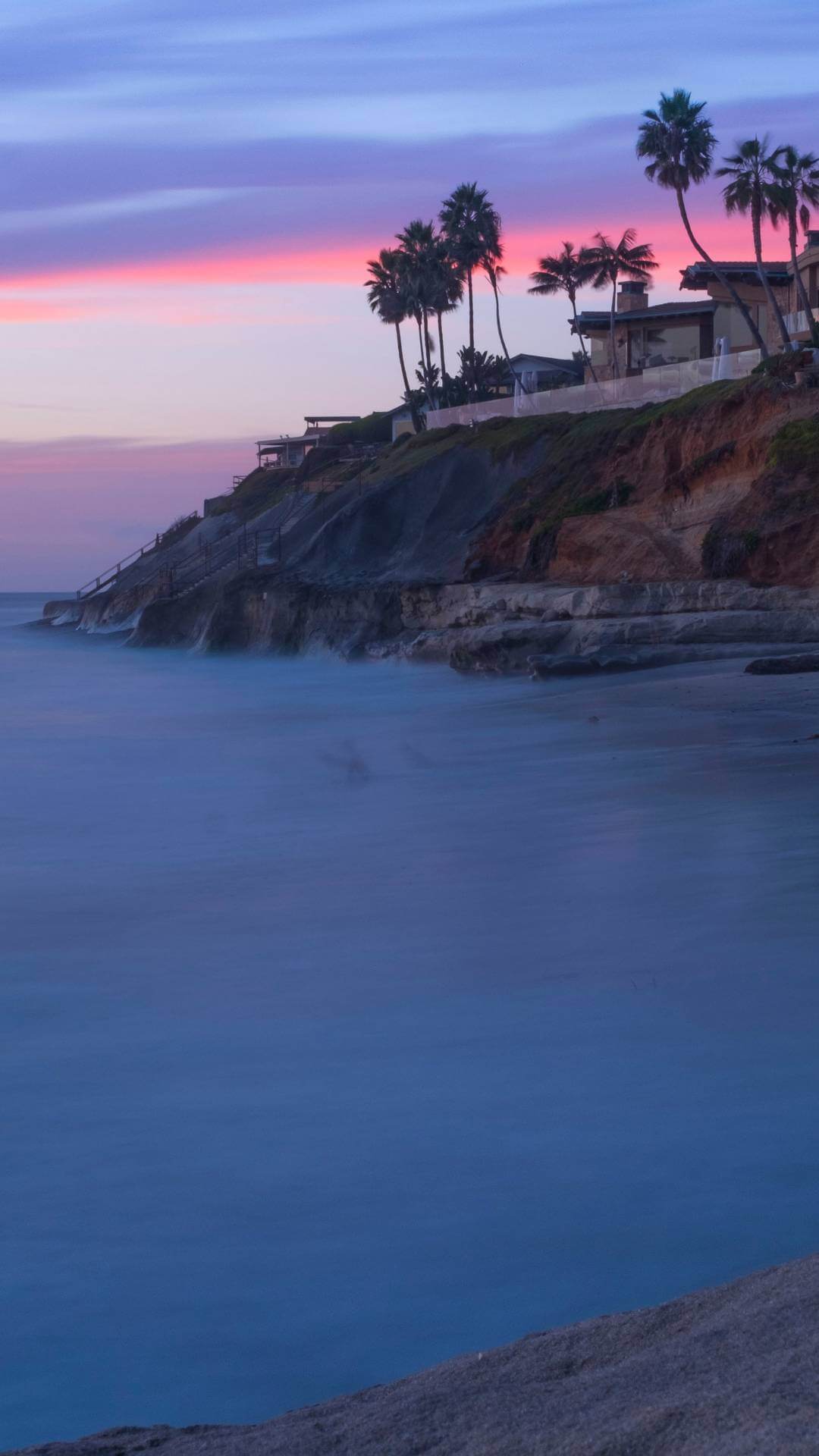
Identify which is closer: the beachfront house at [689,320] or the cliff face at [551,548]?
the cliff face at [551,548]

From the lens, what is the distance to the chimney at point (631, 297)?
Result: 241 feet

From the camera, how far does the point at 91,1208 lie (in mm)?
5711

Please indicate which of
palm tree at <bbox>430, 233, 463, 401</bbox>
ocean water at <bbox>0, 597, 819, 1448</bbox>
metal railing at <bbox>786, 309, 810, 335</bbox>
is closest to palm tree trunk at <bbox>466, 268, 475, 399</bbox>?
palm tree at <bbox>430, 233, 463, 401</bbox>

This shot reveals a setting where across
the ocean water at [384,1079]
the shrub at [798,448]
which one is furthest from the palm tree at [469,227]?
the ocean water at [384,1079]

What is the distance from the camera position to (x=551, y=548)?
1583 inches

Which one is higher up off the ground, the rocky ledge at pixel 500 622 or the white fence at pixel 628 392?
the white fence at pixel 628 392

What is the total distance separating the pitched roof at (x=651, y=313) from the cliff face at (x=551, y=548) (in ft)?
50.0

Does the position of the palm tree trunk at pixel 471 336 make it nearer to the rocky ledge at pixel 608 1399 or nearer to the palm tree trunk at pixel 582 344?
the palm tree trunk at pixel 582 344

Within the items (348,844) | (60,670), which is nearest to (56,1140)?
(348,844)

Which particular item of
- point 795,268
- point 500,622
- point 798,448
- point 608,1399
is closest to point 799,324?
point 795,268

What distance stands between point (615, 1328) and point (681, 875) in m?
6.88

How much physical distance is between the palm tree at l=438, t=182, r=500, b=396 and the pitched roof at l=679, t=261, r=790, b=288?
11.9 metres

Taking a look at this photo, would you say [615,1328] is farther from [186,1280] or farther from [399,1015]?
[399,1015]

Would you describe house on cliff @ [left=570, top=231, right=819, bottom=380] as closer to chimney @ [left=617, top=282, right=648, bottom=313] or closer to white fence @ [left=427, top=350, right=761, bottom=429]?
chimney @ [left=617, top=282, right=648, bottom=313]
